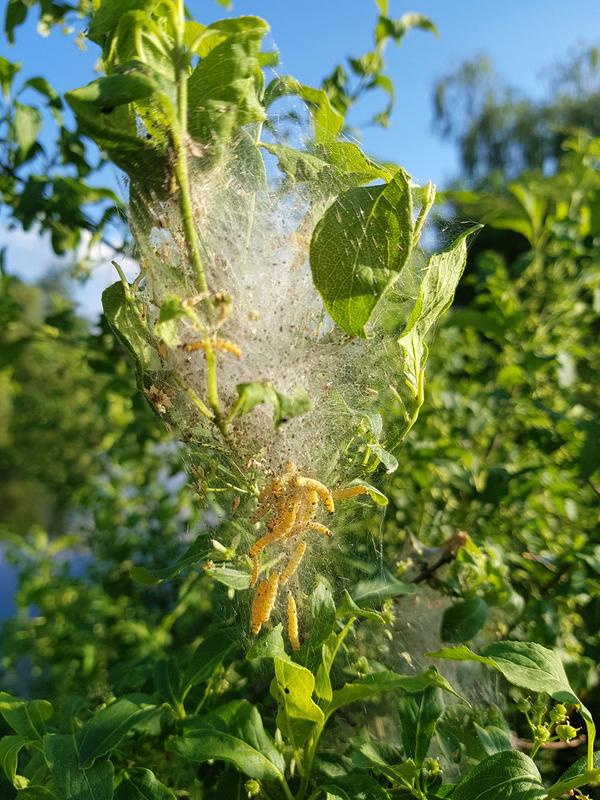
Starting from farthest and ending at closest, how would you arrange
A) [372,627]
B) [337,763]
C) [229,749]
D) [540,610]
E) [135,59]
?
[540,610] → [372,627] → [337,763] → [229,749] → [135,59]

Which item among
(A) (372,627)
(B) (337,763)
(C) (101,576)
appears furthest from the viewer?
(C) (101,576)

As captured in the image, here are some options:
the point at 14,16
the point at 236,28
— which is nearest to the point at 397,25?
the point at 14,16

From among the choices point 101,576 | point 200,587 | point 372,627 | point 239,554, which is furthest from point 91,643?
point 239,554

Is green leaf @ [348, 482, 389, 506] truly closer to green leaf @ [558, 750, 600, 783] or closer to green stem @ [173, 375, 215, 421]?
green stem @ [173, 375, 215, 421]

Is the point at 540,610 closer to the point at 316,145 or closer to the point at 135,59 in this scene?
the point at 316,145

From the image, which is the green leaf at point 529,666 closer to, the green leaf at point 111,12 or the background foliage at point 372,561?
the background foliage at point 372,561

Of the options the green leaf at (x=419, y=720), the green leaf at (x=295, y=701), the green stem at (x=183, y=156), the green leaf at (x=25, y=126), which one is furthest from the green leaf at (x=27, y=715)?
Result: the green leaf at (x=25, y=126)
